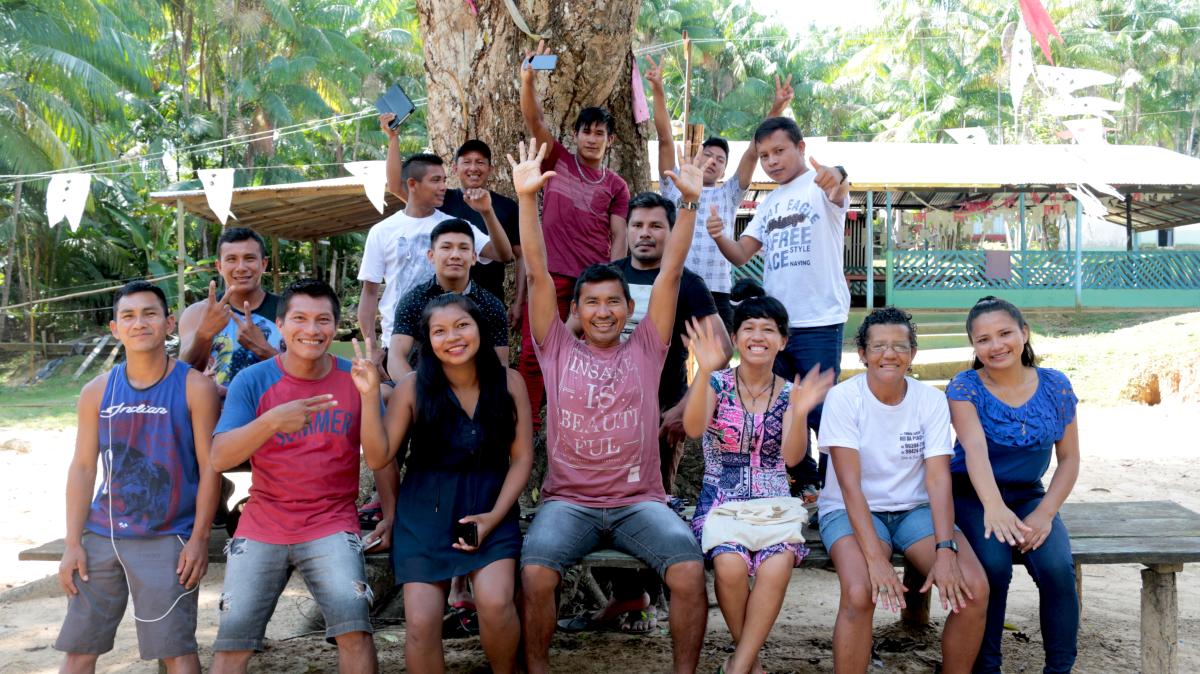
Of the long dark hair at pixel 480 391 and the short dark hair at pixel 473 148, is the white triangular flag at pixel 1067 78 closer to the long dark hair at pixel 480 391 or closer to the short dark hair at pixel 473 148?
the short dark hair at pixel 473 148

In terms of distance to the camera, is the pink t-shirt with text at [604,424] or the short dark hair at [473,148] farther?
the short dark hair at [473,148]

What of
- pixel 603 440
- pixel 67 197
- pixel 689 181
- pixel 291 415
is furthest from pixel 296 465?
pixel 67 197

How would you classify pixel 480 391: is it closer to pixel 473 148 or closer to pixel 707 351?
pixel 707 351

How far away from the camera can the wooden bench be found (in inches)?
137

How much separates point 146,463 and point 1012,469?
3.26 meters

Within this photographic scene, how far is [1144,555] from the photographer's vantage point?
347 cm

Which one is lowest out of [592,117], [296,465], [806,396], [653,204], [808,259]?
[296,465]

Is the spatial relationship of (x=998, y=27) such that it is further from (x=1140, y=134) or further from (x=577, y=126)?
(x=577, y=126)

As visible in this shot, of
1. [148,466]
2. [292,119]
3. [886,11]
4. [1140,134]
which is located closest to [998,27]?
[886,11]

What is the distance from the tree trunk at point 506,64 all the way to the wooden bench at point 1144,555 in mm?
2649

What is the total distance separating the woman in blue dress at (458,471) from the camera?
3.31 meters

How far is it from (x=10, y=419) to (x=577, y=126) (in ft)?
31.8

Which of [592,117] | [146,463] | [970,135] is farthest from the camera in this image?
[970,135]

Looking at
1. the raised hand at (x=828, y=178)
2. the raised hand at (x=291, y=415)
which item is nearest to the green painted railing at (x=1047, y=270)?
the raised hand at (x=828, y=178)
